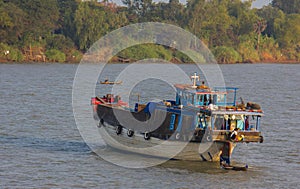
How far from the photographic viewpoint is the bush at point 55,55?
445 ft

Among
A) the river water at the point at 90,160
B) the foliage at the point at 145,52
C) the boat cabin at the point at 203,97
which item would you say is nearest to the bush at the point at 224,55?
the foliage at the point at 145,52

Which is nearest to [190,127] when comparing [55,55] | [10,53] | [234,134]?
[234,134]

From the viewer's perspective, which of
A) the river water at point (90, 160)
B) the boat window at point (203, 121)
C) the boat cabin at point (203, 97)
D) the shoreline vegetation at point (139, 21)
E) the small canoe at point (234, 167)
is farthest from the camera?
the shoreline vegetation at point (139, 21)

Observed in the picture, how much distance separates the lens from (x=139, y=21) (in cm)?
16700

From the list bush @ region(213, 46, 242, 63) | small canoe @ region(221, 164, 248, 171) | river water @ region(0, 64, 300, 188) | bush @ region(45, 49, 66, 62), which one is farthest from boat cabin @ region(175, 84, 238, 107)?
bush @ region(213, 46, 242, 63)

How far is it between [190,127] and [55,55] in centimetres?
10180

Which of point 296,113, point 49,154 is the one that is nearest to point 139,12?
point 296,113

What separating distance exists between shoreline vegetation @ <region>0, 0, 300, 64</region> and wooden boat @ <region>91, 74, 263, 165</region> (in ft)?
308

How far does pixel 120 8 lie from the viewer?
596 feet

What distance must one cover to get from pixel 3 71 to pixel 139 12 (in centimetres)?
7406

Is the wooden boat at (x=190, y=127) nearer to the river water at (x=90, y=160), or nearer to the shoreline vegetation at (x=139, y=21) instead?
the river water at (x=90, y=160)

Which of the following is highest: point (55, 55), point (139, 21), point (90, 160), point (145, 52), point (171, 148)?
point (139, 21)

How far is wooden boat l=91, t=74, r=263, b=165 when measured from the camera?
35.3 metres

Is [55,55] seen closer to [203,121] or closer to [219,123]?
[203,121]
